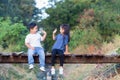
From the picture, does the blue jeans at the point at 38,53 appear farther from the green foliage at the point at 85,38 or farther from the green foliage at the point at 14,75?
the green foliage at the point at 85,38

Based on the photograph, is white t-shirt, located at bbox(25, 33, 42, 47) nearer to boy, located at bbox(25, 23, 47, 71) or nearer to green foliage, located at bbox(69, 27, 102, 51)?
boy, located at bbox(25, 23, 47, 71)

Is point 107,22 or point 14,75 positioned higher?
point 107,22

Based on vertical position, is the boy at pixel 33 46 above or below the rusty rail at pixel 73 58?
above

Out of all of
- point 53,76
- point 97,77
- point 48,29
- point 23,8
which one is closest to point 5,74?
point 53,76

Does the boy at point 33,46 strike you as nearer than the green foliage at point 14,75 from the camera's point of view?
Yes

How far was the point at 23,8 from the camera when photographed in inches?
1422

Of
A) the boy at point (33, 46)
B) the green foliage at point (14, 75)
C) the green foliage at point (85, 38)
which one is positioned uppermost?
the boy at point (33, 46)

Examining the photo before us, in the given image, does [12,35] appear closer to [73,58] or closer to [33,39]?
[73,58]

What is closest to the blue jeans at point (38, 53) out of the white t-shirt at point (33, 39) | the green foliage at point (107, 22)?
the white t-shirt at point (33, 39)

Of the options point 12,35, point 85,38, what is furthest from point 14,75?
point 85,38

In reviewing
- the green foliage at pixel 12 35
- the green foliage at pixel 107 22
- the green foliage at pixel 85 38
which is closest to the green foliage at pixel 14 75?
the green foliage at pixel 12 35

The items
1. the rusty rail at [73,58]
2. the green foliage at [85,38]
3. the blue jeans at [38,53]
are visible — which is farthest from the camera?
the green foliage at [85,38]

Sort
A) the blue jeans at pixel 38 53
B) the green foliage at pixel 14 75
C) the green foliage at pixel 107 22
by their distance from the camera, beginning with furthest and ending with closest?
the green foliage at pixel 107 22
the green foliage at pixel 14 75
the blue jeans at pixel 38 53

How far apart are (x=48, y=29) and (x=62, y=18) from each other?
124 cm
